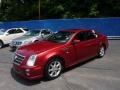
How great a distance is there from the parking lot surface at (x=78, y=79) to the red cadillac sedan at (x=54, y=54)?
285mm

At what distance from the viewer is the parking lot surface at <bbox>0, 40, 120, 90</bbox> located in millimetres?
7059

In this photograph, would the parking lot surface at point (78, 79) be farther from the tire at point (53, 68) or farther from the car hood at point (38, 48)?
the car hood at point (38, 48)

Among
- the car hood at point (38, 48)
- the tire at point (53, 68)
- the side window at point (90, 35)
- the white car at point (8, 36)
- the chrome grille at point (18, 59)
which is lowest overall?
the white car at point (8, 36)

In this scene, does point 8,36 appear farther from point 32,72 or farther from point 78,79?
point 78,79

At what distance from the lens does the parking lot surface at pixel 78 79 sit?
7.06m

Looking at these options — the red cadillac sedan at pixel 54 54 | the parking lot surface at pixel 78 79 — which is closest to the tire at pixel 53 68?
the red cadillac sedan at pixel 54 54

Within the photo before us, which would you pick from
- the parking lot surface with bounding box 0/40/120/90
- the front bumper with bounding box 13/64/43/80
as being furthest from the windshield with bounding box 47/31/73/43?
the front bumper with bounding box 13/64/43/80

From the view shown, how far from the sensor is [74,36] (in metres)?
8.82

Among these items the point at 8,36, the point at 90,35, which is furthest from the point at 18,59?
the point at 8,36

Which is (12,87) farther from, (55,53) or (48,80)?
(55,53)

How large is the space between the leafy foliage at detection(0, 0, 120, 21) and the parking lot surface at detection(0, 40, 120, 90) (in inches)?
861

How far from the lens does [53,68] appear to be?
7758mm

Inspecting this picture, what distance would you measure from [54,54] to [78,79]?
1129 millimetres

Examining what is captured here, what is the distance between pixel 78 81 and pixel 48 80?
99cm
